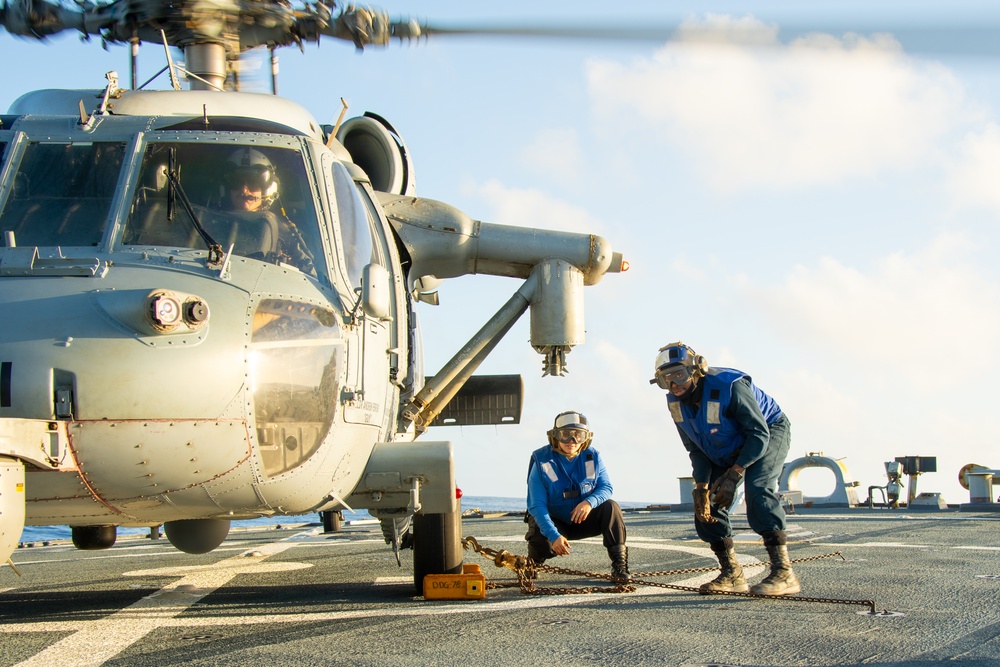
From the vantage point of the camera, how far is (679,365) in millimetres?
6930

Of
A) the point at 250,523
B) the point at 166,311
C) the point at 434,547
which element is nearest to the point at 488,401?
the point at 434,547

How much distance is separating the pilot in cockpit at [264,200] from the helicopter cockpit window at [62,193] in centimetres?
68

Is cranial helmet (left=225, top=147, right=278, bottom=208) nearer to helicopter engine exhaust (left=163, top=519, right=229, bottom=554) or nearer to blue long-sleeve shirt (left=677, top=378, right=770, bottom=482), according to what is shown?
helicopter engine exhaust (left=163, top=519, right=229, bottom=554)

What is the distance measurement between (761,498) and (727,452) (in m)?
0.35

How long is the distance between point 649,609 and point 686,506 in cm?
1212

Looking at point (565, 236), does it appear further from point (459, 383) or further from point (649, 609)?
point (649, 609)

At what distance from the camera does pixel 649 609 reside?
622cm

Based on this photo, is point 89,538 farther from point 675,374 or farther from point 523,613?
point 675,374

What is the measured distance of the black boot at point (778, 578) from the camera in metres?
6.70

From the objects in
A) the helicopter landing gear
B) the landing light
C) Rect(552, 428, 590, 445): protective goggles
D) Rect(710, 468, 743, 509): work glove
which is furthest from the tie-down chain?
the landing light

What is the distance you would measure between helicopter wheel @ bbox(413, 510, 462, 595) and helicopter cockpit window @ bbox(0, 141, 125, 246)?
2785 mm

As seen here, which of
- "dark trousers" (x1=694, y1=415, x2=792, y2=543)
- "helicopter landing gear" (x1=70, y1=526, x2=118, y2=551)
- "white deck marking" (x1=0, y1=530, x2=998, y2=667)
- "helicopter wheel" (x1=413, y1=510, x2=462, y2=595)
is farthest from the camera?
"helicopter landing gear" (x1=70, y1=526, x2=118, y2=551)

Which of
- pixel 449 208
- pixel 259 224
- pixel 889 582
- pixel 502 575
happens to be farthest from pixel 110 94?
pixel 889 582

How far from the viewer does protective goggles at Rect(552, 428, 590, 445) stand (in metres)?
7.82
